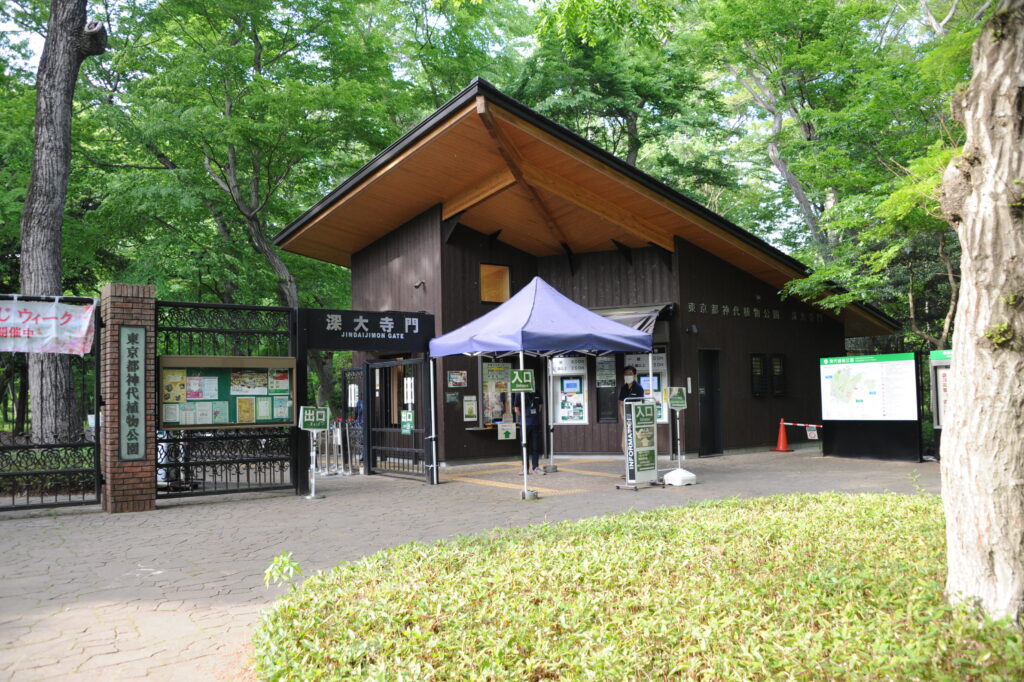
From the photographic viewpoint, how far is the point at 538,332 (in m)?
10.1

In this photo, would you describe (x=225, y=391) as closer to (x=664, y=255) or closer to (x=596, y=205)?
(x=596, y=205)

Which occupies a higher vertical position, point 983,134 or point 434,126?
point 434,126

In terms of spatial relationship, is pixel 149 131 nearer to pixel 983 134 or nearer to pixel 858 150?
pixel 858 150

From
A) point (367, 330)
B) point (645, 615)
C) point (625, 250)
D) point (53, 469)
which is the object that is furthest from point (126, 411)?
point (625, 250)

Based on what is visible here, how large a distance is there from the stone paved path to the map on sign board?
0.96 m

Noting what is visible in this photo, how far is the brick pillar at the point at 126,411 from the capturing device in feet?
29.8

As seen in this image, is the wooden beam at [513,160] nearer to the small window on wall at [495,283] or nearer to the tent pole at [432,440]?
the small window on wall at [495,283]

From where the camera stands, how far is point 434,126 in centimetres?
1221

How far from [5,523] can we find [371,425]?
19.4 feet

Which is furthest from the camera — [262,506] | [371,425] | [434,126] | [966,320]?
[371,425]

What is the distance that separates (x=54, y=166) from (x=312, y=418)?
612 centimetres

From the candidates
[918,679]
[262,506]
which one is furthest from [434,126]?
[918,679]

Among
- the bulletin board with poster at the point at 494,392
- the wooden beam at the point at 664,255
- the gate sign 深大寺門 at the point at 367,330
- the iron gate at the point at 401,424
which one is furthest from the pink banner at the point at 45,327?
the wooden beam at the point at 664,255

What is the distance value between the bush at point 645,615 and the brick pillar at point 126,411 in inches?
212
